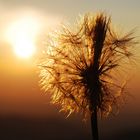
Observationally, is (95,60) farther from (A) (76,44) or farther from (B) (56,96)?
(B) (56,96)

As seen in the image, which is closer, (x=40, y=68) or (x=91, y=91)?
(x=91, y=91)

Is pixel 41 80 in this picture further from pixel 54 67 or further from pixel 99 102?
pixel 99 102

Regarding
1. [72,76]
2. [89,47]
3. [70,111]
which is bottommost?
[70,111]

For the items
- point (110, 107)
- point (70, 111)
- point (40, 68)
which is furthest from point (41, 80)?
point (110, 107)

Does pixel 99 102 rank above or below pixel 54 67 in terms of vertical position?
below

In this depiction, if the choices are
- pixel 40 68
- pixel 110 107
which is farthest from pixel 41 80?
pixel 110 107

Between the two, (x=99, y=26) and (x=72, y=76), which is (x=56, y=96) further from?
(x=99, y=26)

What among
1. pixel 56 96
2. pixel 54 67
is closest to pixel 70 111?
pixel 56 96

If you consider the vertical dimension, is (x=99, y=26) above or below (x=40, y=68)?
above
